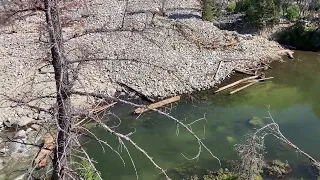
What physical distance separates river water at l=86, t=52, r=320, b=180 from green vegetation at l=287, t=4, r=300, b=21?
329 cm

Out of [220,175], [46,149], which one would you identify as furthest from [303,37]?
[46,149]

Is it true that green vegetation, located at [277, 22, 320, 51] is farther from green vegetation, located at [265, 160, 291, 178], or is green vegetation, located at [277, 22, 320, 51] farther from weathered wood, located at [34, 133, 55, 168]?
weathered wood, located at [34, 133, 55, 168]

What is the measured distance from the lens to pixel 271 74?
55.3 feet

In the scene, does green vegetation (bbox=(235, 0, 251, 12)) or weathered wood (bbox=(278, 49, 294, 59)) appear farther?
green vegetation (bbox=(235, 0, 251, 12))

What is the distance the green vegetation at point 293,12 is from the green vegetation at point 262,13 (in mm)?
659

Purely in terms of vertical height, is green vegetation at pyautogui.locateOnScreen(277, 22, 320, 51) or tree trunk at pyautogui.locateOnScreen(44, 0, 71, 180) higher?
tree trunk at pyautogui.locateOnScreen(44, 0, 71, 180)

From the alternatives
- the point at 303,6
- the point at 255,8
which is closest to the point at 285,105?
the point at 255,8

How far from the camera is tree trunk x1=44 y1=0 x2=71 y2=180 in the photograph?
12.6 feet

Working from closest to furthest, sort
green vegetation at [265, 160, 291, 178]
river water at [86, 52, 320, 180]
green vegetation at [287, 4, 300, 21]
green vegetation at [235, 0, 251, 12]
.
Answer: green vegetation at [265, 160, 291, 178]
river water at [86, 52, 320, 180]
green vegetation at [287, 4, 300, 21]
green vegetation at [235, 0, 251, 12]

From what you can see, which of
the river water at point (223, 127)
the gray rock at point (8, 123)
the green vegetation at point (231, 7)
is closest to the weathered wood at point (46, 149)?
the river water at point (223, 127)

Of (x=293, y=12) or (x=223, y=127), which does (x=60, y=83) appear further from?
(x=293, y=12)

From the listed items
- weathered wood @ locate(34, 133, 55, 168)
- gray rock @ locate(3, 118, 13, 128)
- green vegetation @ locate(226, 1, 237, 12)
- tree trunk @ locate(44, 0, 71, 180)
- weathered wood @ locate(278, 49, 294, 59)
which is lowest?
gray rock @ locate(3, 118, 13, 128)

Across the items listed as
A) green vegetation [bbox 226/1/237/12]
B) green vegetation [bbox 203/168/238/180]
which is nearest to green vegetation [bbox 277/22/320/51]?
green vegetation [bbox 226/1/237/12]

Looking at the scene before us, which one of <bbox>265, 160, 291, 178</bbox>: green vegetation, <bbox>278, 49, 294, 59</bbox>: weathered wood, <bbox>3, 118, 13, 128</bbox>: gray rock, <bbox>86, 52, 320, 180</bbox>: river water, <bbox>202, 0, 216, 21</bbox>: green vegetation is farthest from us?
<bbox>202, 0, 216, 21</bbox>: green vegetation
